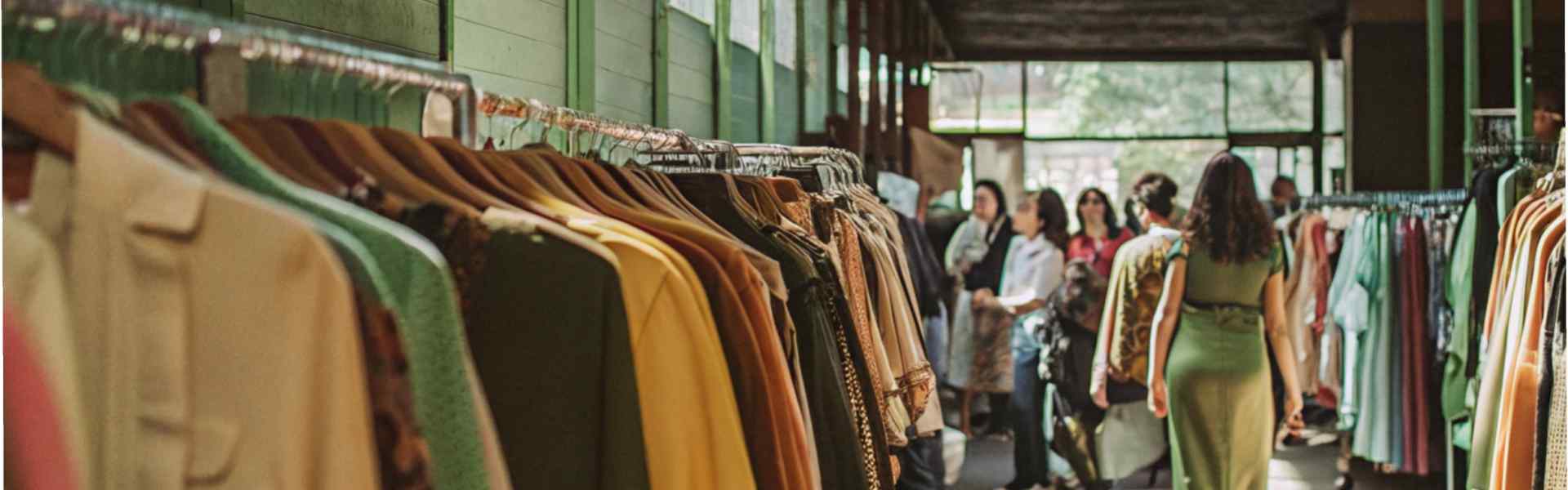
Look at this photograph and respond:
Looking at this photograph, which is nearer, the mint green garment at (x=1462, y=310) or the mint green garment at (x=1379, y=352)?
the mint green garment at (x=1462, y=310)

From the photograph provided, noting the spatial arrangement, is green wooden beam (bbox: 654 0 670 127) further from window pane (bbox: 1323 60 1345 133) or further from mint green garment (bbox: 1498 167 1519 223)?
window pane (bbox: 1323 60 1345 133)

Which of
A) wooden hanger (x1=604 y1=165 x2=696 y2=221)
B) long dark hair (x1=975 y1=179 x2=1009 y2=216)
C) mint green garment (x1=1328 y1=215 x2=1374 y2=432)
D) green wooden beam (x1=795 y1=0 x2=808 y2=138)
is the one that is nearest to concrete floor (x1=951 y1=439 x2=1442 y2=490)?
mint green garment (x1=1328 y1=215 x2=1374 y2=432)

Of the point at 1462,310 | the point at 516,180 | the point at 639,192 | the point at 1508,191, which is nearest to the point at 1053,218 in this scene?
the point at 1462,310

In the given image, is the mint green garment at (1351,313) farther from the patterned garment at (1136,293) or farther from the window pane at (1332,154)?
the window pane at (1332,154)

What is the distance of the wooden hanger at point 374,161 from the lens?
1674 millimetres

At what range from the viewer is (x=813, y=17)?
29.1 ft

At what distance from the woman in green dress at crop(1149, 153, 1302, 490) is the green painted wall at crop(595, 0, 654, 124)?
1748 mm

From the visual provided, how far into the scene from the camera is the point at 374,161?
170cm

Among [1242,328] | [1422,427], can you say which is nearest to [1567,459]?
[1242,328]

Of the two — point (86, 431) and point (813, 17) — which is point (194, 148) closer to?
point (86, 431)

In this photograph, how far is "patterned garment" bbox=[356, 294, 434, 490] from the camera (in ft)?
4.03

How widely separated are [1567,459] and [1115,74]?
514 inches

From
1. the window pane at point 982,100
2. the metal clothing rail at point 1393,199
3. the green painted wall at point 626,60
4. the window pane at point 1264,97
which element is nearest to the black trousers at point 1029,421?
the metal clothing rail at point 1393,199

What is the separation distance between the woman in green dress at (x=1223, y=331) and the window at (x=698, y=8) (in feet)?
6.11
